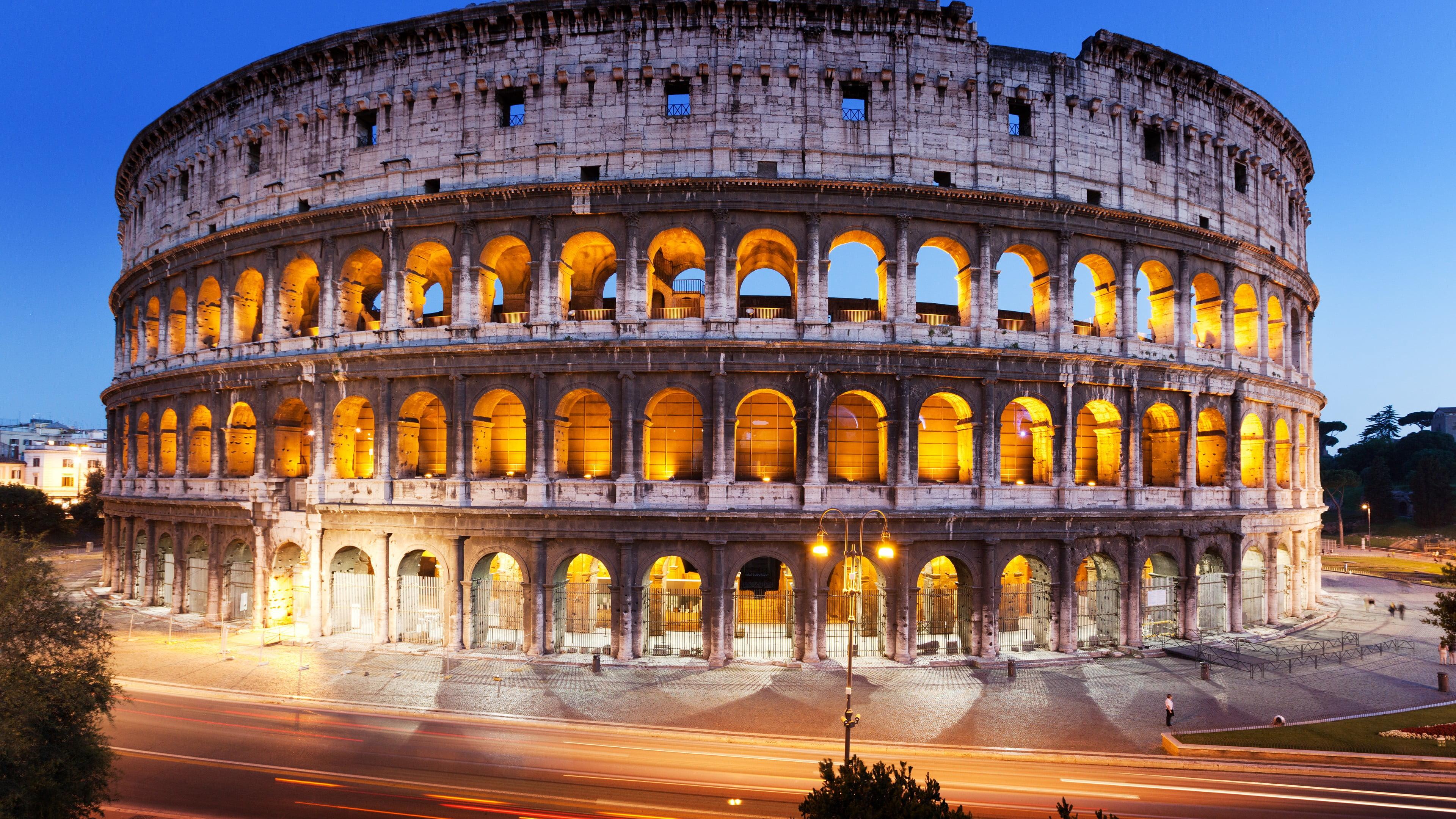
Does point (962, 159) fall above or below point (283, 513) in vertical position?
above

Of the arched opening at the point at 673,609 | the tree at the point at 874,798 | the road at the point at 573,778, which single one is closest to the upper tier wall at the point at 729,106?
the arched opening at the point at 673,609

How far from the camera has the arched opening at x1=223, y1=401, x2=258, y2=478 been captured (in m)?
26.9

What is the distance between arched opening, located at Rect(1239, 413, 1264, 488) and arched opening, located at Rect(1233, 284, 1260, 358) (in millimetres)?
2677

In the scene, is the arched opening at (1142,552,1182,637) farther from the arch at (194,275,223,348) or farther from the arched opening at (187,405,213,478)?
the arch at (194,275,223,348)

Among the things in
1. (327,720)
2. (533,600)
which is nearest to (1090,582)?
(533,600)

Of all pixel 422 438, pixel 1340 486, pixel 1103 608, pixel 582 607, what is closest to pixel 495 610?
pixel 582 607

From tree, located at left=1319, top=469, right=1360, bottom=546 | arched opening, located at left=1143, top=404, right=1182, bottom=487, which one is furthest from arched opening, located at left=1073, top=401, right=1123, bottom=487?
tree, located at left=1319, top=469, right=1360, bottom=546

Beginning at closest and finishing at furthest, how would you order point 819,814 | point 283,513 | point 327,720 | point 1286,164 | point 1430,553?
Answer: point 819,814
point 327,720
point 283,513
point 1286,164
point 1430,553

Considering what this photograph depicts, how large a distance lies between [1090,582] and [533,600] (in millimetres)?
19694

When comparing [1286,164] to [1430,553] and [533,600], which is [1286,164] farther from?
[1430,553]

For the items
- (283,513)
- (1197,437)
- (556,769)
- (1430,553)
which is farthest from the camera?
(1430,553)

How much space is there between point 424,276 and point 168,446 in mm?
15668

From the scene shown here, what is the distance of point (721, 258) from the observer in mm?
22312

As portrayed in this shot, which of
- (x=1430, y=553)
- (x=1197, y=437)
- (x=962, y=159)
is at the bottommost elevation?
(x=1430, y=553)
